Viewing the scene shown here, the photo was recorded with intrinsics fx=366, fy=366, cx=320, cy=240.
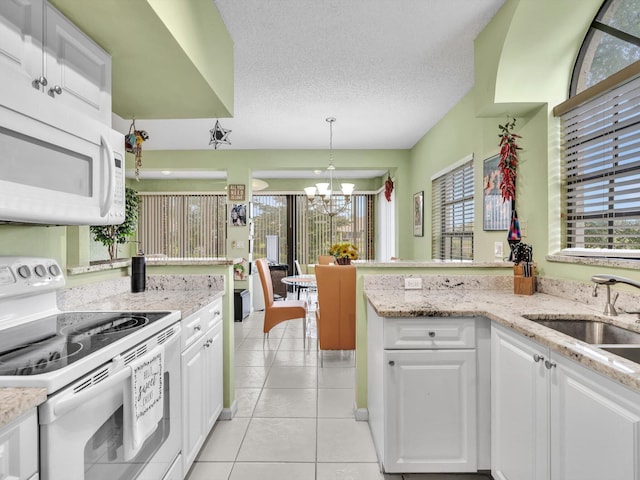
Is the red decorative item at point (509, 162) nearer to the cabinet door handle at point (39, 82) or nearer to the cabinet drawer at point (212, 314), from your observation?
the cabinet drawer at point (212, 314)

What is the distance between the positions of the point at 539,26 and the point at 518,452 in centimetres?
228

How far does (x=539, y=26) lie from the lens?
2.15 meters

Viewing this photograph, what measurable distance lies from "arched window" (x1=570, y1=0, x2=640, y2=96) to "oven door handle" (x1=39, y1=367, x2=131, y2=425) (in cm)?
265

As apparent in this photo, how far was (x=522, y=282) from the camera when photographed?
225 cm

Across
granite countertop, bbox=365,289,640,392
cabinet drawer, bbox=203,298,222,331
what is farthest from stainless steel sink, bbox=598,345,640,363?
cabinet drawer, bbox=203,298,222,331

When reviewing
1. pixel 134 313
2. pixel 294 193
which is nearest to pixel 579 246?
pixel 134 313

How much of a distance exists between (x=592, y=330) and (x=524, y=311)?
0.89 feet

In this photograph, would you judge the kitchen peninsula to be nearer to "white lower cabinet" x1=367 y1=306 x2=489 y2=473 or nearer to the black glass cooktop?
"white lower cabinet" x1=367 y1=306 x2=489 y2=473

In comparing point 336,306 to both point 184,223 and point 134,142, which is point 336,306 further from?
point 184,223

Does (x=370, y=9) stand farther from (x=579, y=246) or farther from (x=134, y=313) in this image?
(x=134, y=313)

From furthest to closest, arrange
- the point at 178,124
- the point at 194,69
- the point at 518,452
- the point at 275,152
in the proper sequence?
the point at 275,152 → the point at 178,124 → the point at 194,69 → the point at 518,452

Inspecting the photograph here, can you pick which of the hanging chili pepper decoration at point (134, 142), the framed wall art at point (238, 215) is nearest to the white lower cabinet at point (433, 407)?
the hanging chili pepper decoration at point (134, 142)

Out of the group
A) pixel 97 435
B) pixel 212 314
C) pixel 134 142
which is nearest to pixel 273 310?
pixel 212 314

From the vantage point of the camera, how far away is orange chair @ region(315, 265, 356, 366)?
3.19m
